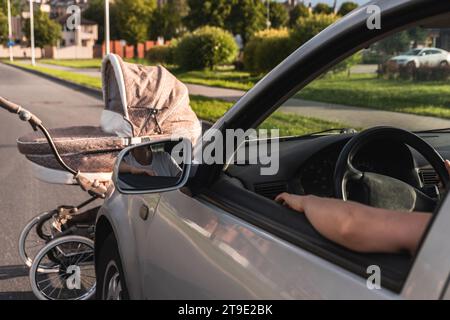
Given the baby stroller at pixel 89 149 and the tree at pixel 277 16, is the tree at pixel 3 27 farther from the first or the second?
the baby stroller at pixel 89 149

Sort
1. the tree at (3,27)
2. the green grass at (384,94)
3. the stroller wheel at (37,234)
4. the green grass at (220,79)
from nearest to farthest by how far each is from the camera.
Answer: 1. the stroller wheel at (37,234)
2. the green grass at (384,94)
3. the green grass at (220,79)
4. the tree at (3,27)

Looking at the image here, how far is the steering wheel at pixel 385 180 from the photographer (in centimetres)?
200

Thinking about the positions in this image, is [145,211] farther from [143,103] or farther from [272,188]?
[143,103]

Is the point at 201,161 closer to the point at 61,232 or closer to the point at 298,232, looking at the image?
the point at 298,232

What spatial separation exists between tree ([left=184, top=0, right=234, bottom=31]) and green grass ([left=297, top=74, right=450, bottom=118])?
46902 millimetres

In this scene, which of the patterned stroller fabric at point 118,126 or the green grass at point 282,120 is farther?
the green grass at point 282,120

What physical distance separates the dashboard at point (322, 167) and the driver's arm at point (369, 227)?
809mm

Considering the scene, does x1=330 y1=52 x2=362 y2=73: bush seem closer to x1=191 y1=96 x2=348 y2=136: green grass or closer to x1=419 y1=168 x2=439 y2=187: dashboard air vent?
x1=419 y1=168 x2=439 y2=187: dashboard air vent

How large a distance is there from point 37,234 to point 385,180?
2.99 metres

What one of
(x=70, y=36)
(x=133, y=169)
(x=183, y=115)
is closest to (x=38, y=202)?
(x=183, y=115)

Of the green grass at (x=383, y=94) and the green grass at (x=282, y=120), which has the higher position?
the green grass at (x=383, y=94)

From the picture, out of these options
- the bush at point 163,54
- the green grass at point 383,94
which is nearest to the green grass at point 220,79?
the bush at point 163,54

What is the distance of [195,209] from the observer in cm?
218

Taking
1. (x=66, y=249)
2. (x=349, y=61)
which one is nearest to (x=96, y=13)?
(x=66, y=249)
